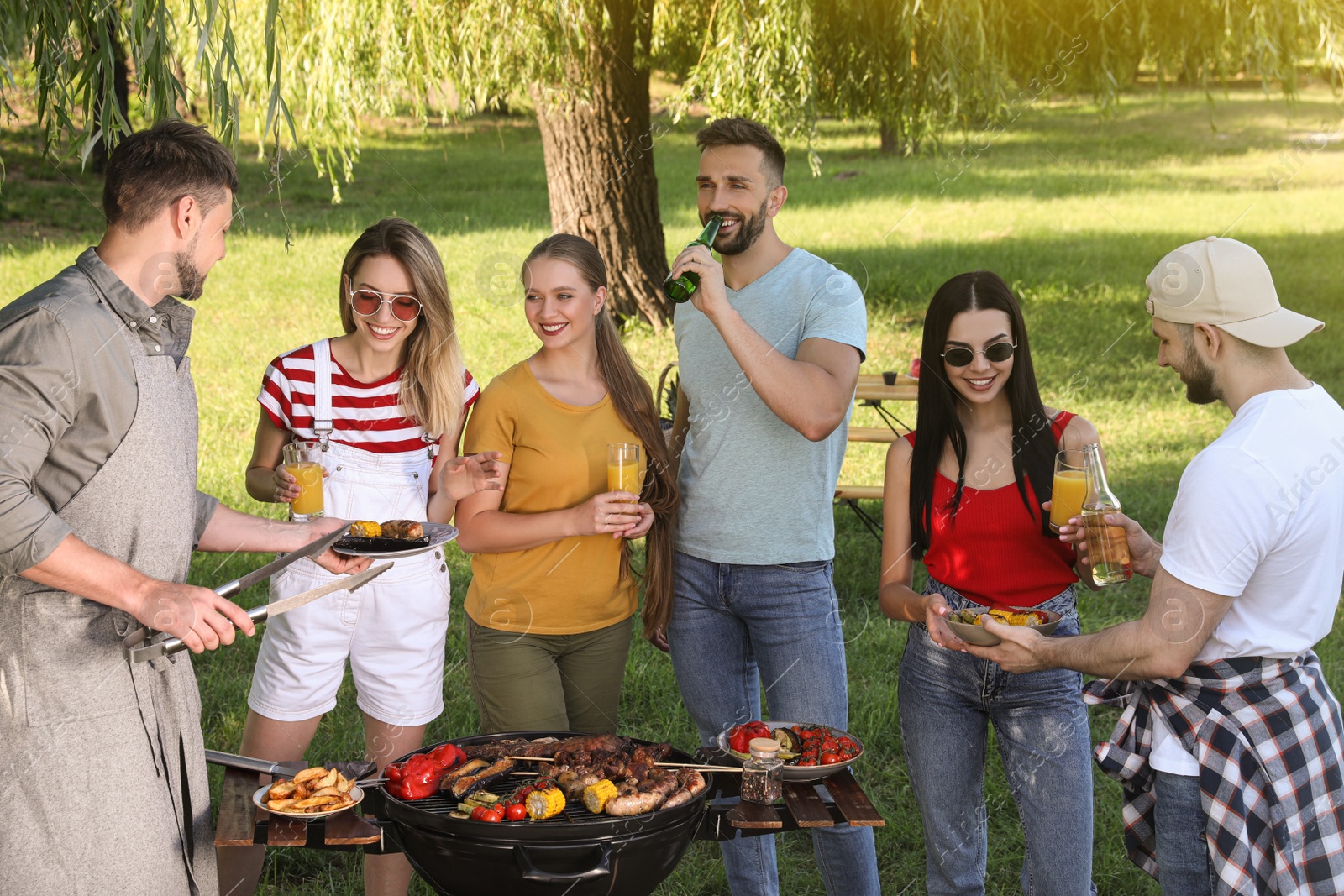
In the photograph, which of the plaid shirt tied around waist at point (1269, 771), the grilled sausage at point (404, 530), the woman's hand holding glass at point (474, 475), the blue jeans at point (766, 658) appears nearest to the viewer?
the plaid shirt tied around waist at point (1269, 771)

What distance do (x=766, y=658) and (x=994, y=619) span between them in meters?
0.84

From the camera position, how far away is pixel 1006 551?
11.0 ft

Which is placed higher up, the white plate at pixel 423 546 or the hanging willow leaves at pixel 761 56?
the hanging willow leaves at pixel 761 56

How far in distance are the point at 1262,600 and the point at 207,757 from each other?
8.88 ft

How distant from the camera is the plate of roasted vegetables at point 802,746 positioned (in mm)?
3020

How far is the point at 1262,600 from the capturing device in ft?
8.91

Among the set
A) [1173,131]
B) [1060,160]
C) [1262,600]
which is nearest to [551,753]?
[1262,600]

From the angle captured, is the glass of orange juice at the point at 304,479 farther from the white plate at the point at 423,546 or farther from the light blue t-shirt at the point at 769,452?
the light blue t-shirt at the point at 769,452

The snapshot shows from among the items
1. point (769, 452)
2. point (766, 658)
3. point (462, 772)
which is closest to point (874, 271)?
point (769, 452)

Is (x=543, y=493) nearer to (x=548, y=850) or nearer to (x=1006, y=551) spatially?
(x=548, y=850)

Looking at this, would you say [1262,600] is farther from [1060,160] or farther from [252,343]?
[1060,160]

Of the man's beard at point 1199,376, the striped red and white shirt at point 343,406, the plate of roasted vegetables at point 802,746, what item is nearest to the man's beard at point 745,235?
the striped red and white shirt at point 343,406

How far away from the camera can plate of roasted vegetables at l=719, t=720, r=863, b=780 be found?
9.91ft

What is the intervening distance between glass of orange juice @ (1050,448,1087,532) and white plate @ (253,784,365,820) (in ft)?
6.49
